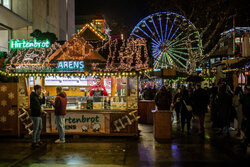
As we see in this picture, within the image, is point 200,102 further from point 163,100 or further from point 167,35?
point 167,35

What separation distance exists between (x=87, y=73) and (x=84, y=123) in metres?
1.94

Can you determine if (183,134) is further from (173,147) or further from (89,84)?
(89,84)

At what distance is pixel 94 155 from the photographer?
621 cm

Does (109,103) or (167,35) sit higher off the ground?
(167,35)

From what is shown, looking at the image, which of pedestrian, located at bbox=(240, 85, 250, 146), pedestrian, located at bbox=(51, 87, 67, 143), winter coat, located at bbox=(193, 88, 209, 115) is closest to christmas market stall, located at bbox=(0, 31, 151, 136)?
pedestrian, located at bbox=(51, 87, 67, 143)

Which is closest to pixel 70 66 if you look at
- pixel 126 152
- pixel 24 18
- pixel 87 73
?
pixel 87 73

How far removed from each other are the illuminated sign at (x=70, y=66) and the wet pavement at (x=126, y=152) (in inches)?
106

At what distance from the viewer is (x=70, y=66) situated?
8586 mm

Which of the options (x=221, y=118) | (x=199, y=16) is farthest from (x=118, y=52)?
(x=199, y=16)

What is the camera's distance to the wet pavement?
5.59 metres

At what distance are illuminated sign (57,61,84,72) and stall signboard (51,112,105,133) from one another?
1.74 metres

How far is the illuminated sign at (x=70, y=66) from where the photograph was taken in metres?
8.55

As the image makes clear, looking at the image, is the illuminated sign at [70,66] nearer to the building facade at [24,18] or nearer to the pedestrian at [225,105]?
the pedestrian at [225,105]

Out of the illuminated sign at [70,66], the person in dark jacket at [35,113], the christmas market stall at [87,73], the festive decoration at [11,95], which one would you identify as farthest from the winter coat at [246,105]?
the festive decoration at [11,95]
